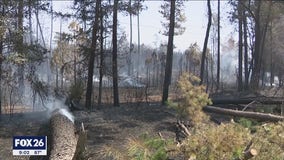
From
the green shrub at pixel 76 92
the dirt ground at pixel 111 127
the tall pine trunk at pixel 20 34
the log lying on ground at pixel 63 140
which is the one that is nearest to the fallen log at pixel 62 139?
the log lying on ground at pixel 63 140

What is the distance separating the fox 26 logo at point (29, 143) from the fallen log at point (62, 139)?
305 centimetres

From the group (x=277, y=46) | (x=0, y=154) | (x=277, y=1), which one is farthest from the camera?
(x=277, y=46)

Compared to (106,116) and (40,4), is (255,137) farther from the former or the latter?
(40,4)

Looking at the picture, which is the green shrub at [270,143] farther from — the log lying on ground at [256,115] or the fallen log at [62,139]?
the fallen log at [62,139]

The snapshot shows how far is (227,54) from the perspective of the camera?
11881cm

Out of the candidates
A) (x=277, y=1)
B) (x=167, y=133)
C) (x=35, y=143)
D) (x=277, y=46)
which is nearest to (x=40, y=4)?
(x=167, y=133)

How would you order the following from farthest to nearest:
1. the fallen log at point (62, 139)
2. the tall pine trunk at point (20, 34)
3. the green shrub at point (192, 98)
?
the tall pine trunk at point (20, 34)
the green shrub at point (192, 98)
the fallen log at point (62, 139)

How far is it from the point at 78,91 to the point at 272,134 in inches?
621

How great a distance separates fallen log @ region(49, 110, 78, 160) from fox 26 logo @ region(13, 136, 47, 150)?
3051mm

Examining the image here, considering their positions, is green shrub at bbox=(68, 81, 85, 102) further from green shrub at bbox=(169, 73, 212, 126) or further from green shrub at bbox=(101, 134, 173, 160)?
green shrub at bbox=(101, 134, 173, 160)

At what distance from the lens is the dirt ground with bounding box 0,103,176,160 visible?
12484 mm

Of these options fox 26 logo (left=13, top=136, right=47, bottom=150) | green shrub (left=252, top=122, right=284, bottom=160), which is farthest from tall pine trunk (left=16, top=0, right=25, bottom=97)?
green shrub (left=252, top=122, right=284, bottom=160)

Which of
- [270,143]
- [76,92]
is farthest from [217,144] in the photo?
[76,92]

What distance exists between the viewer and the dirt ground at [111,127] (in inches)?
492
